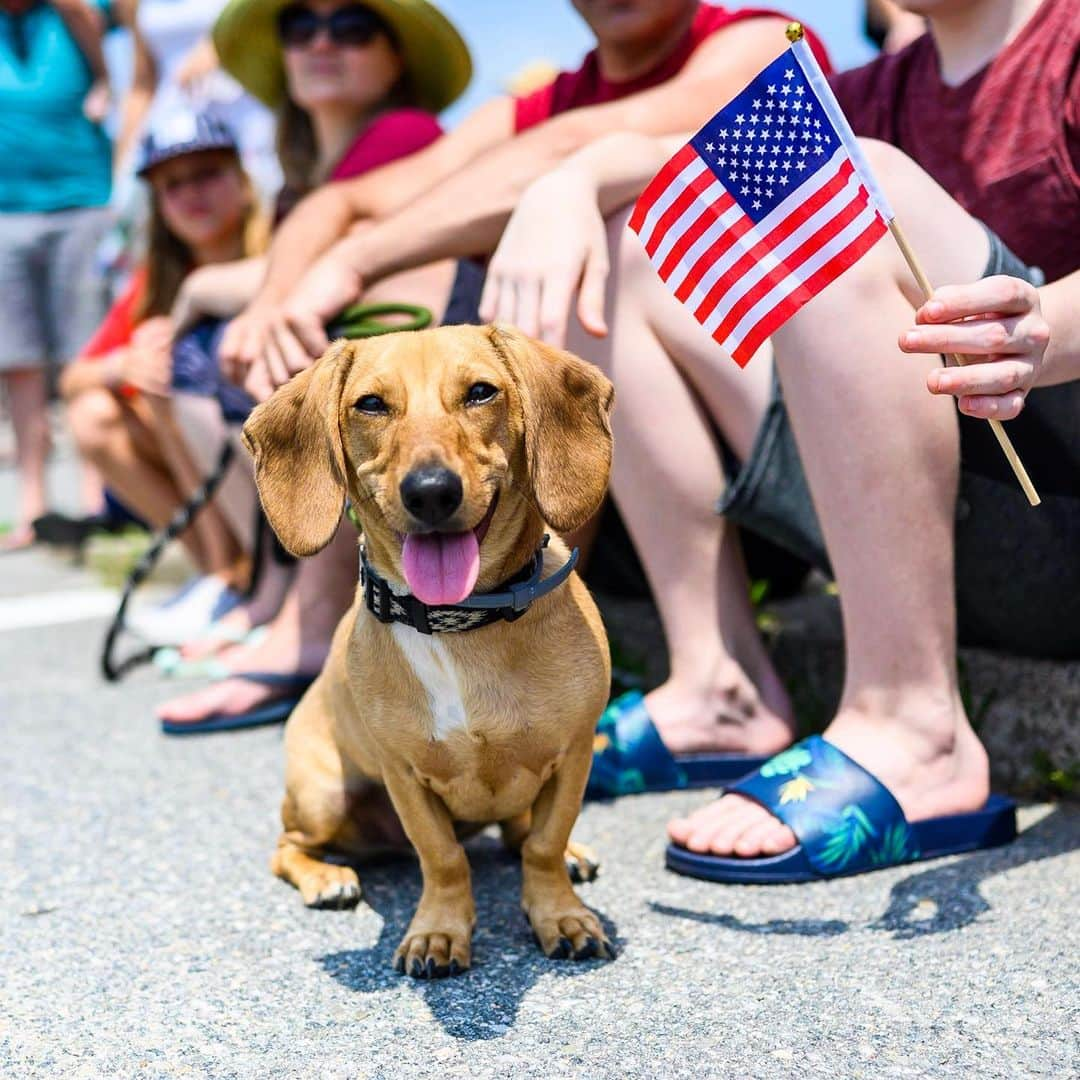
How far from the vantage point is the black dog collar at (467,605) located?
181 centimetres

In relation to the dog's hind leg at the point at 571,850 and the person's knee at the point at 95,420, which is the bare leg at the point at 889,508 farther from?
the person's knee at the point at 95,420

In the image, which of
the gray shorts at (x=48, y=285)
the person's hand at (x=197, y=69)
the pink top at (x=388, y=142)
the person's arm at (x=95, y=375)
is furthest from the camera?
the gray shorts at (x=48, y=285)

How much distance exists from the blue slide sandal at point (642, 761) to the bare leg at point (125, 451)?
105 inches

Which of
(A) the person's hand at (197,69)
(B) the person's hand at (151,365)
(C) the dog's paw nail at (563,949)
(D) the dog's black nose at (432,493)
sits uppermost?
(A) the person's hand at (197,69)

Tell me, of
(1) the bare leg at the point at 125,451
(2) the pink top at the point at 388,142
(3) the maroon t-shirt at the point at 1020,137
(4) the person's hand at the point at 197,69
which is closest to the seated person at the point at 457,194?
(2) the pink top at the point at 388,142

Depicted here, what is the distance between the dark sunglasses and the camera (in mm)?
3611

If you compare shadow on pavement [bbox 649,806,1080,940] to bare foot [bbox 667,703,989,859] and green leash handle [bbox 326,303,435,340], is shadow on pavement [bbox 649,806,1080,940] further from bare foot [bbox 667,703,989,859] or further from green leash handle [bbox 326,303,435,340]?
green leash handle [bbox 326,303,435,340]

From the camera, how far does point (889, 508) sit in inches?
81.8

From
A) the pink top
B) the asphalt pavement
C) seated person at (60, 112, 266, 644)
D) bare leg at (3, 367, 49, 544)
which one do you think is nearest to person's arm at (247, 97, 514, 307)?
the pink top

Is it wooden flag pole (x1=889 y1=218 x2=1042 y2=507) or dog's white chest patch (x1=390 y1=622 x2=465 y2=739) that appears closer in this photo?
wooden flag pole (x1=889 y1=218 x2=1042 y2=507)

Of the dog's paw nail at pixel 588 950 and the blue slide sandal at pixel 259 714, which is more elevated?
the dog's paw nail at pixel 588 950

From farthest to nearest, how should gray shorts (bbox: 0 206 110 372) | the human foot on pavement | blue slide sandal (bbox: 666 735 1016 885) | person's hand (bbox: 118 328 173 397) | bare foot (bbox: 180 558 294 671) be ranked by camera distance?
gray shorts (bbox: 0 206 110 372) → person's hand (bbox: 118 328 173 397) → bare foot (bbox: 180 558 294 671) → the human foot on pavement → blue slide sandal (bbox: 666 735 1016 885)

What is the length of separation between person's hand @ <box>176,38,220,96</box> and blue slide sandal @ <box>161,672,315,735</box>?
3.62 meters

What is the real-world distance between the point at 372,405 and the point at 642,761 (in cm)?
99
